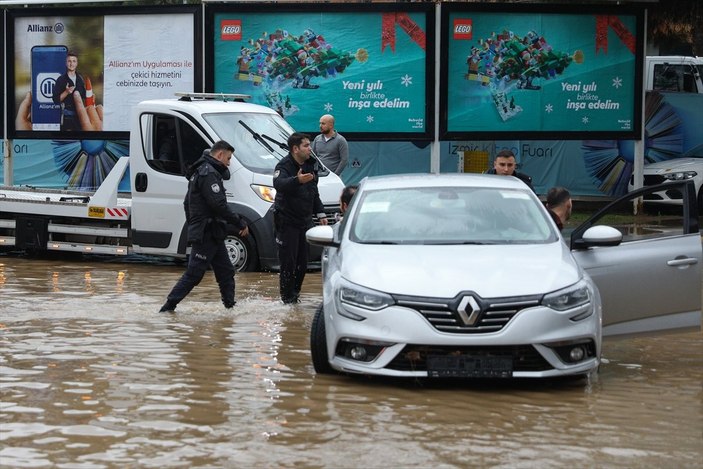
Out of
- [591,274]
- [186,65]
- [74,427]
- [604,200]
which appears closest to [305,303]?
[591,274]

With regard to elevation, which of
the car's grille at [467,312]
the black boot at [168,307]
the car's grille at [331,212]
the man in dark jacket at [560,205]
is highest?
the man in dark jacket at [560,205]

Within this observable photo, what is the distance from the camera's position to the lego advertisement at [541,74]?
884 inches

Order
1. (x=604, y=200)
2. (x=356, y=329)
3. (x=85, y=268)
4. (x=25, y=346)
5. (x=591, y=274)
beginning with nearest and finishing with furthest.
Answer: (x=356, y=329) < (x=591, y=274) < (x=25, y=346) < (x=85, y=268) < (x=604, y=200)

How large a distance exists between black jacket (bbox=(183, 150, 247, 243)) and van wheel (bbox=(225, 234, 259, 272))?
3707mm

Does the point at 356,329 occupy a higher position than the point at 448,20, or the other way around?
the point at 448,20

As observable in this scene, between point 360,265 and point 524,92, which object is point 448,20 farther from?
point 360,265

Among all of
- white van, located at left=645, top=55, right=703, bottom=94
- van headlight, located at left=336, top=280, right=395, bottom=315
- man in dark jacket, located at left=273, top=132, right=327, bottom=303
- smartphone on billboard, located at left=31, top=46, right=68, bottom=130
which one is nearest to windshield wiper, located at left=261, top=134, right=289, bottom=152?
man in dark jacket, located at left=273, top=132, right=327, bottom=303

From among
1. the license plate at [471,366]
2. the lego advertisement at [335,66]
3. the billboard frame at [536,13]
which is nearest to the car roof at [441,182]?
the license plate at [471,366]

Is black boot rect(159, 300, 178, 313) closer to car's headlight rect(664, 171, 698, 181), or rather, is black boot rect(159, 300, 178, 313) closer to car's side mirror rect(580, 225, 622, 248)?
car's side mirror rect(580, 225, 622, 248)

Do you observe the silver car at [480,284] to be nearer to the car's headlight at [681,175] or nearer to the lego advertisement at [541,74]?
the lego advertisement at [541,74]

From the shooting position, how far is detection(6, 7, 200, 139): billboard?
21.7 m

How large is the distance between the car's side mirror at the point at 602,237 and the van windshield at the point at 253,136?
25.1 ft

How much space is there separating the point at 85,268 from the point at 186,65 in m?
5.16

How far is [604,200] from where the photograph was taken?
26.5m
